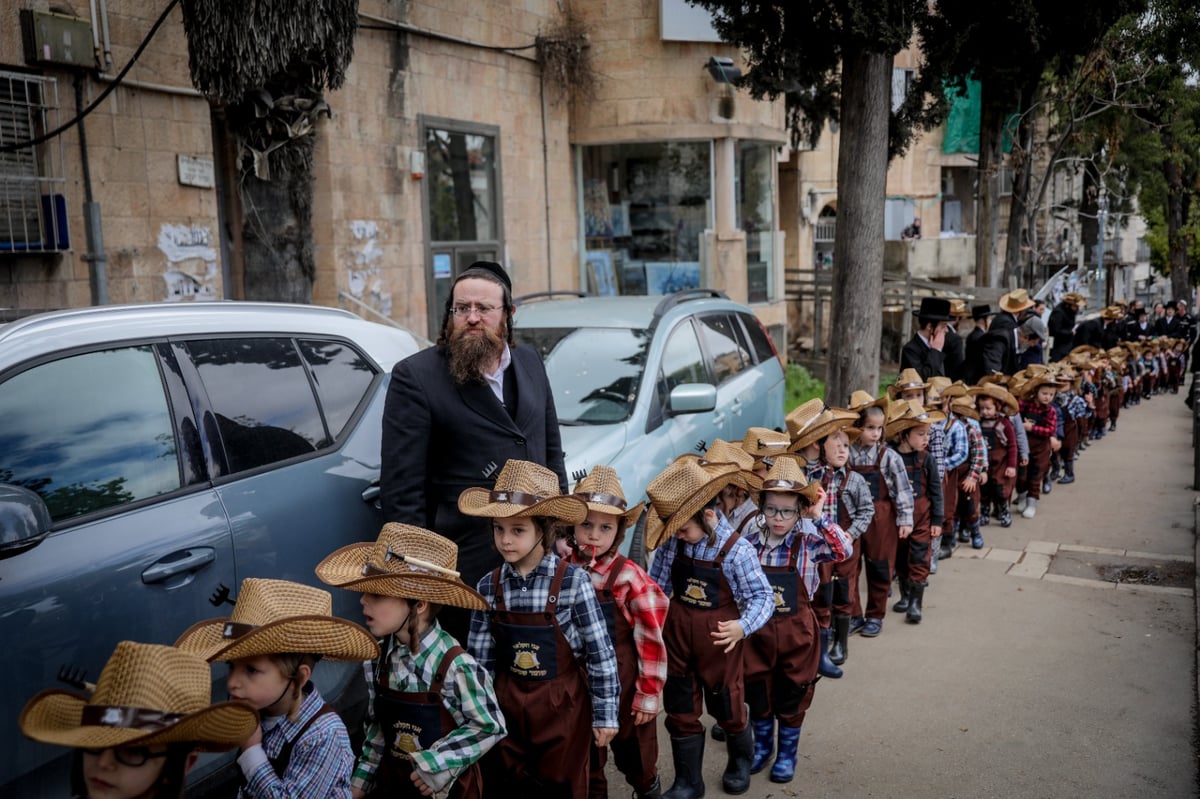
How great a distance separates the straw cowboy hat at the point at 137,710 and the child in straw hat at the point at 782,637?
2.95 m

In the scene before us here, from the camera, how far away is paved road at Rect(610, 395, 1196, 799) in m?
4.76

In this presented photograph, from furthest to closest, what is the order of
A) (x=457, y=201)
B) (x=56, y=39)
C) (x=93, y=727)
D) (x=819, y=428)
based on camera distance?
(x=457, y=201) → (x=56, y=39) → (x=819, y=428) → (x=93, y=727)

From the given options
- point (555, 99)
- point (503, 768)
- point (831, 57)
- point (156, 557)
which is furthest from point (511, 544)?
point (555, 99)

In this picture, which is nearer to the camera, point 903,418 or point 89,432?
point 89,432

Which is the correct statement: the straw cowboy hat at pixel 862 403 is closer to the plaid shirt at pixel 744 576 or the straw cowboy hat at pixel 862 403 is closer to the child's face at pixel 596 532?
the plaid shirt at pixel 744 576

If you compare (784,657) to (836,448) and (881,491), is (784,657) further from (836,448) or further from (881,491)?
(881,491)

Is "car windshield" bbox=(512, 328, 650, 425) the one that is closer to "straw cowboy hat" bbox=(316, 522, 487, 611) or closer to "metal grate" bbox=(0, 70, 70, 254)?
"straw cowboy hat" bbox=(316, 522, 487, 611)

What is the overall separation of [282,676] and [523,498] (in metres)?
1.03

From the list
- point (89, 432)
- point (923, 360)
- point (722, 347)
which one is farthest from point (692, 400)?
point (923, 360)

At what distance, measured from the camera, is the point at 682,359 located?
698 cm

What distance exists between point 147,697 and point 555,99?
49.2 feet

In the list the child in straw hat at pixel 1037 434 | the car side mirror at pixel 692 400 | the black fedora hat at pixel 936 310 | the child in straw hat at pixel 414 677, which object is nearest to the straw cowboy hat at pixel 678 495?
the child in straw hat at pixel 414 677

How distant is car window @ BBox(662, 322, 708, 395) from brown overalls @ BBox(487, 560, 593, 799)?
3196 millimetres

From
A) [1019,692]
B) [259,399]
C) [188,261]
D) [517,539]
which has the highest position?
[188,261]
